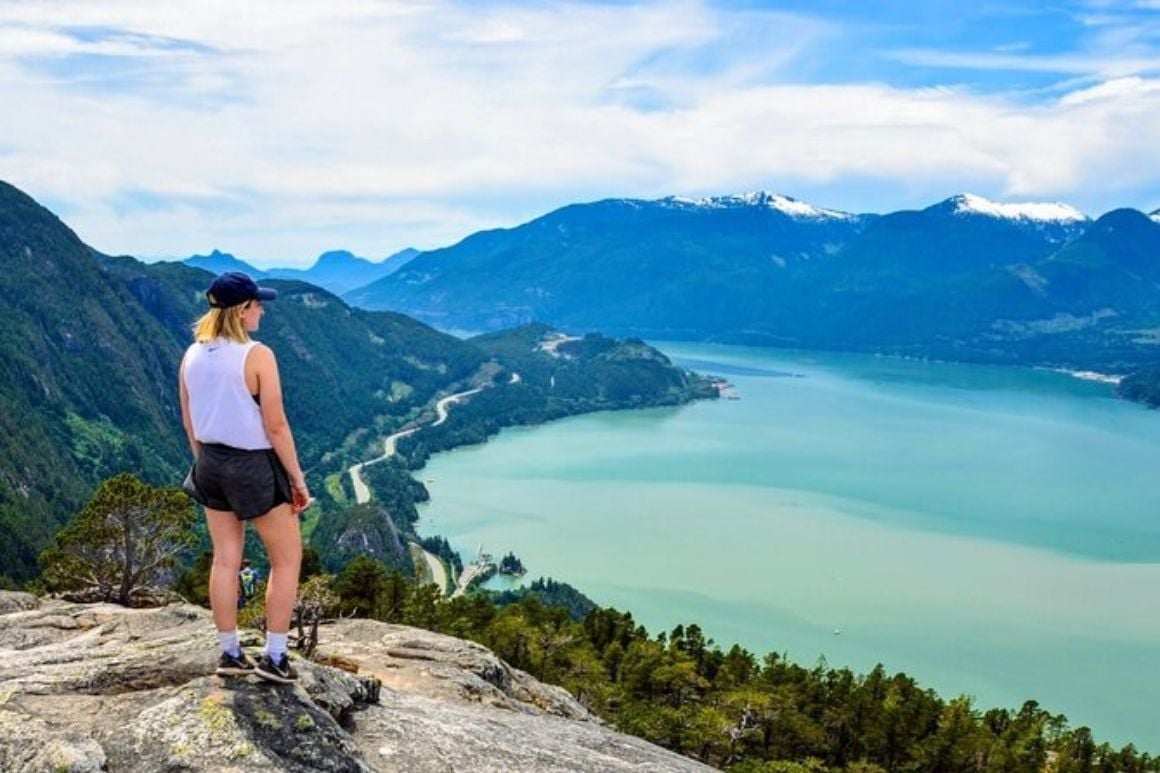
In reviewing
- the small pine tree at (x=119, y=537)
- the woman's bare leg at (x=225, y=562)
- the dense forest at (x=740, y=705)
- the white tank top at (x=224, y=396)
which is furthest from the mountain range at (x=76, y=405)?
the white tank top at (x=224, y=396)

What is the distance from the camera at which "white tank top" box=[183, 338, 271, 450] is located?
6.50m

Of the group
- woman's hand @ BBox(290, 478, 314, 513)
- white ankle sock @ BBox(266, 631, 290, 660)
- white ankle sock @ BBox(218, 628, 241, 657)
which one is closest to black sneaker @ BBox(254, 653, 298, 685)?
white ankle sock @ BBox(266, 631, 290, 660)

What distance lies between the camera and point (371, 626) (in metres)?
20.0

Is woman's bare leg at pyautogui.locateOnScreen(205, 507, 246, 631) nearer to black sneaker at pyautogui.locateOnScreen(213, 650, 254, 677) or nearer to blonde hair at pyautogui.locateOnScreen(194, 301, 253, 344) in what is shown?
black sneaker at pyautogui.locateOnScreen(213, 650, 254, 677)

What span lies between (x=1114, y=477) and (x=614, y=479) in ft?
258

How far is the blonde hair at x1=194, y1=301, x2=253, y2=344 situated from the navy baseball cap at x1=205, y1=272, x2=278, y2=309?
2.1 inches

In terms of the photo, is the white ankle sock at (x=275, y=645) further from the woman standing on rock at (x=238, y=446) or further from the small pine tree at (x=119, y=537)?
the small pine tree at (x=119, y=537)

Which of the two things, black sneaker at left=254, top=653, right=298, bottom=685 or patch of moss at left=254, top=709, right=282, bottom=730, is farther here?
black sneaker at left=254, top=653, right=298, bottom=685

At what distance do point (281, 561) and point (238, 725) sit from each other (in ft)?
A: 4.02

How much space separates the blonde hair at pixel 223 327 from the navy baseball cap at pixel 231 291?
52 mm

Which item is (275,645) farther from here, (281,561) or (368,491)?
(368,491)

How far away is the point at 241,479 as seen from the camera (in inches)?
261

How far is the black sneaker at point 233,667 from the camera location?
7.25 metres

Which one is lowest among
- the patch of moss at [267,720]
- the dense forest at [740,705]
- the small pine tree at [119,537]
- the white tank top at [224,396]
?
the dense forest at [740,705]
